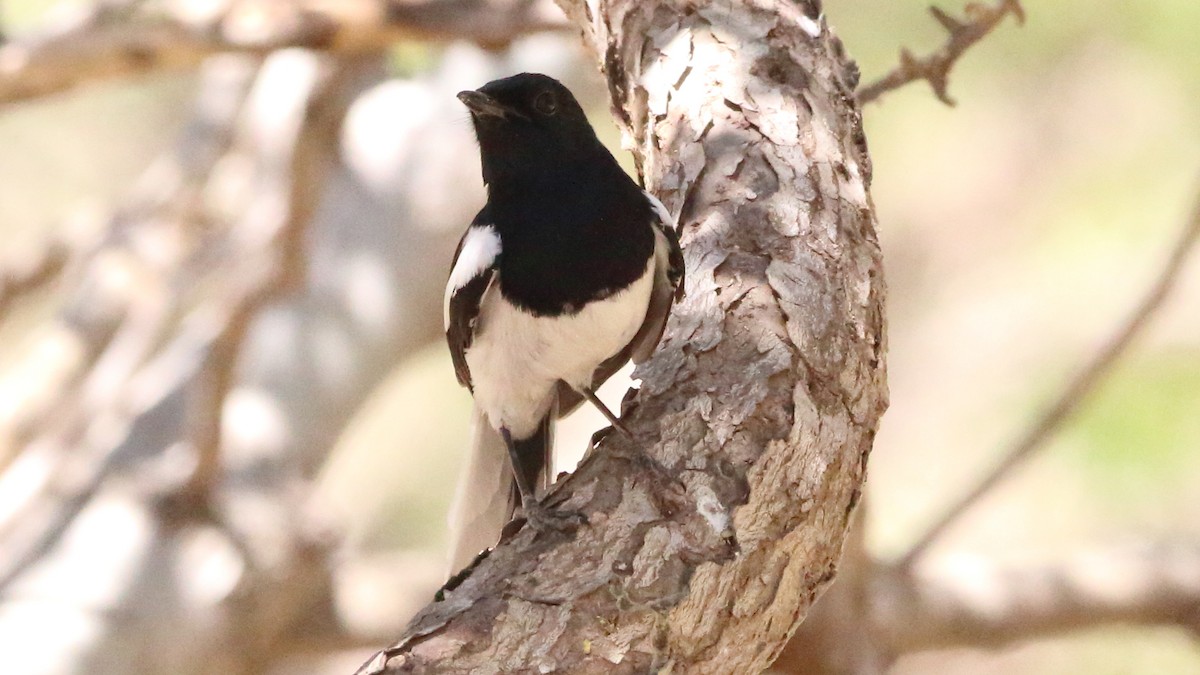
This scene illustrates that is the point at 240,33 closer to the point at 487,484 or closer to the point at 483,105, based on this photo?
the point at 483,105

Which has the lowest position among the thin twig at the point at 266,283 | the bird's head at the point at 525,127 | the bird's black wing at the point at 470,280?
the bird's black wing at the point at 470,280

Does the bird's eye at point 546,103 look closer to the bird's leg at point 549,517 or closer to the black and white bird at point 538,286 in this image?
the black and white bird at point 538,286

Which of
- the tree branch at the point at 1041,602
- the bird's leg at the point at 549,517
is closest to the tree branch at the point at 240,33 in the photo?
the tree branch at the point at 1041,602

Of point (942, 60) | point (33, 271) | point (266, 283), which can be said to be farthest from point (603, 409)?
point (33, 271)

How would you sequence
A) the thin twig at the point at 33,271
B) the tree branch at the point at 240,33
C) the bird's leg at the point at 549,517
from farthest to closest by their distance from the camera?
1. the thin twig at the point at 33,271
2. the tree branch at the point at 240,33
3. the bird's leg at the point at 549,517

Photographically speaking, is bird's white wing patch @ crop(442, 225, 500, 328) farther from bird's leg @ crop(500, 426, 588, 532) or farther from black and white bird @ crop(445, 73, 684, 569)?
bird's leg @ crop(500, 426, 588, 532)

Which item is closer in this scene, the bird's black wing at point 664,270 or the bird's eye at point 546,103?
the bird's black wing at point 664,270
